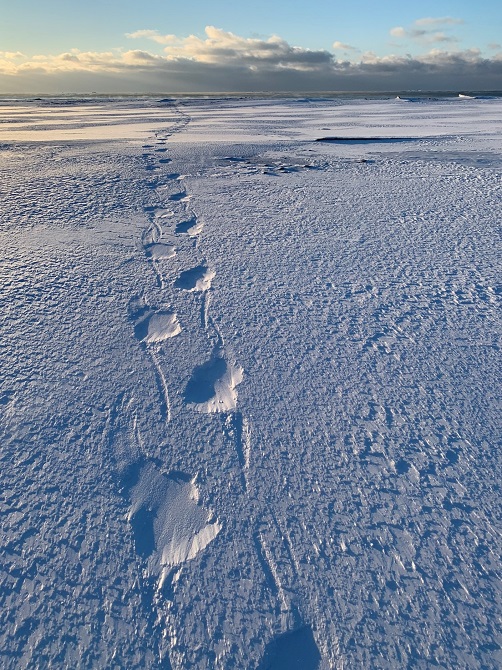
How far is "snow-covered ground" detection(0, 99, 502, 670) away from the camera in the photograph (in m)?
0.82

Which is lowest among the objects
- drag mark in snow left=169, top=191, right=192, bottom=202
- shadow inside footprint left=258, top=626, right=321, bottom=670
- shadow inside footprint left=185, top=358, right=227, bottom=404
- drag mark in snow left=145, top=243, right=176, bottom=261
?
shadow inside footprint left=258, top=626, right=321, bottom=670

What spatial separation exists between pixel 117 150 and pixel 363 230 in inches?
119

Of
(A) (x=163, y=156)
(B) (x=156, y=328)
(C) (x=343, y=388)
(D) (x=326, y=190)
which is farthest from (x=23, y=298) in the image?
(A) (x=163, y=156)

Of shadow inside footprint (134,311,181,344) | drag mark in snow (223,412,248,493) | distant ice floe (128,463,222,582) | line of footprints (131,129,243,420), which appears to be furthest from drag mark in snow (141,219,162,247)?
distant ice floe (128,463,222,582)

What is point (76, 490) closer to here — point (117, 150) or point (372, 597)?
point (372, 597)

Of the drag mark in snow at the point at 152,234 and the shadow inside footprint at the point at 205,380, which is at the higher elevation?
the drag mark in snow at the point at 152,234

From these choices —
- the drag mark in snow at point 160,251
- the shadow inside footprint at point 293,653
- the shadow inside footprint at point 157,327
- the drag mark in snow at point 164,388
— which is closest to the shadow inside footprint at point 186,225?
the drag mark in snow at point 160,251

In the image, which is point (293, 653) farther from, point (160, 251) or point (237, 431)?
point (160, 251)

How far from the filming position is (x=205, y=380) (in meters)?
1.39

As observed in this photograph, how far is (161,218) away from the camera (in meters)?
2.51

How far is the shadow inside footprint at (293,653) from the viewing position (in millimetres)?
785

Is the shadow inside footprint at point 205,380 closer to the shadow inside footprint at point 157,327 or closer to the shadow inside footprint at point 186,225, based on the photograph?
the shadow inside footprint at point 157,327

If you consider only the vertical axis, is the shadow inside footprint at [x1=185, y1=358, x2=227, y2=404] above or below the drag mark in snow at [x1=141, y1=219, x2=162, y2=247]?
below

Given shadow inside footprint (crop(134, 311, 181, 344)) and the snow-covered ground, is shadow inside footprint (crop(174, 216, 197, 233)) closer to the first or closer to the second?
the snow-covered ground
